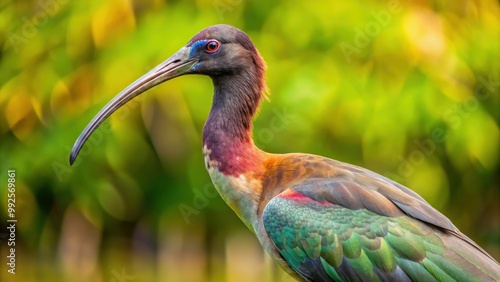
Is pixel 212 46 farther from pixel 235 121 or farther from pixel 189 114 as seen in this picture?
pixel 189 114

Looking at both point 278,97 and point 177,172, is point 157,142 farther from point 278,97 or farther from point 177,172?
point 278,97

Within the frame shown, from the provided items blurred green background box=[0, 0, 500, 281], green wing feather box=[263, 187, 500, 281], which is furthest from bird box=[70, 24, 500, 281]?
blurred green background box=[0, 0, 500, 281]

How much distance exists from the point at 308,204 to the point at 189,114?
6955 mm

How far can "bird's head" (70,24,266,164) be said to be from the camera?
24.1 ft

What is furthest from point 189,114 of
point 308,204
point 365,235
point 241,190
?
point 365,235

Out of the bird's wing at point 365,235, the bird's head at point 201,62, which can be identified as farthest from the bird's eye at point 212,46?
the bird's wing at point 365,235

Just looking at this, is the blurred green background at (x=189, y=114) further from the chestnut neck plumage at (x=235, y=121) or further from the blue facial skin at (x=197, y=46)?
the blue facial skin at (x=197, y=46)

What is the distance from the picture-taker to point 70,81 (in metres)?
14.0

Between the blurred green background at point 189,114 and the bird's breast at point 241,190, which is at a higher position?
the blurred green background at point 189,114

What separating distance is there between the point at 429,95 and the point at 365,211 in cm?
701

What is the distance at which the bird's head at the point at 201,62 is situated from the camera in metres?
7.34

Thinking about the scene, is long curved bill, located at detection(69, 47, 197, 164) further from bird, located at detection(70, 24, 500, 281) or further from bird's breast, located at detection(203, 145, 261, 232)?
bird's breast, located at detection(203, 145, 261, 232)

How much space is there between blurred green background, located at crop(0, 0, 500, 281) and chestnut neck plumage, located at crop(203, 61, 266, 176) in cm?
552

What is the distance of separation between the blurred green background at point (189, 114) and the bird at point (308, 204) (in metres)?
5.65
